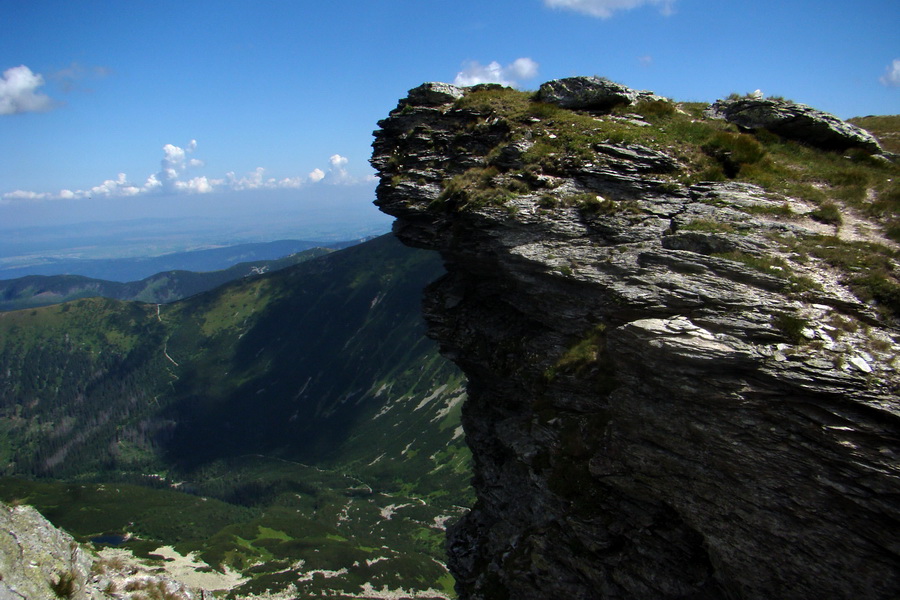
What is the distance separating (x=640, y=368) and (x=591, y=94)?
25.2m

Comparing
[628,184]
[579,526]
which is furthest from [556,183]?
[579,526]

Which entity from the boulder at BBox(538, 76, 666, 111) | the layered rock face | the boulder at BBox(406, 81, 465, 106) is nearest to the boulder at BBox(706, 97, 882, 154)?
the boulder at BBox(538, 76, 666, 111)

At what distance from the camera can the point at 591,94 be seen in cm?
3609

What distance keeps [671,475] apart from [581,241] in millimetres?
13453

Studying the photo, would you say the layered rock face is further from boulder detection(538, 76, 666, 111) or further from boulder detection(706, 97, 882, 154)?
boulder detection(706, 97, 882, 154)

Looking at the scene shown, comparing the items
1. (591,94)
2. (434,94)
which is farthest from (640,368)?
(434,94)

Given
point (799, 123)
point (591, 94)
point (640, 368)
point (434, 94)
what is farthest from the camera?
point (434, 94)

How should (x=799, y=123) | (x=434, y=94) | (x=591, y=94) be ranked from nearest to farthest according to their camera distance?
(x=799, y=123), (x=591, y=94), (x=434, y=94)

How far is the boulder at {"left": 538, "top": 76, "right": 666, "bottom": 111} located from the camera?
36062mm

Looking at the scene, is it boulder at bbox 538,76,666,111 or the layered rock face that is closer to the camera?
the layered rock face

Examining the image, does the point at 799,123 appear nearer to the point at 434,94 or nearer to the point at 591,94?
the point at 591,94

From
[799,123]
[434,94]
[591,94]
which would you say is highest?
[434,94]

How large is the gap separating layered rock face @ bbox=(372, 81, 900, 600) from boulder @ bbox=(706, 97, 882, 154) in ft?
25.0

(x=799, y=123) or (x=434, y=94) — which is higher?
(x=434, y=94)
